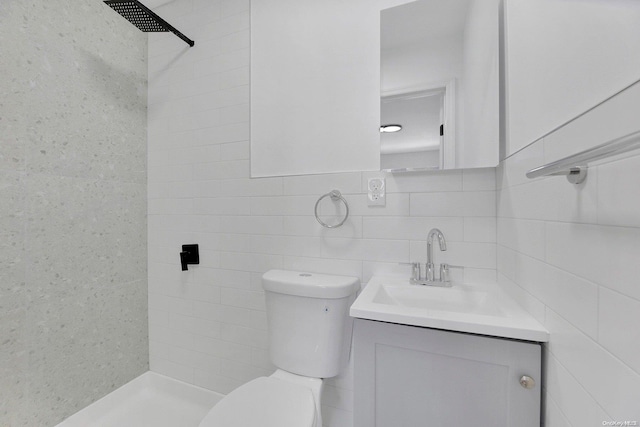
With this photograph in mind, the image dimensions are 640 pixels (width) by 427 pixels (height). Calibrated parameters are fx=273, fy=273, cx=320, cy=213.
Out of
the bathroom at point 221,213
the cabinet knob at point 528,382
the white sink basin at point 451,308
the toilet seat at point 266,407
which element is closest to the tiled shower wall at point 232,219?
the bathroom at point 221,213

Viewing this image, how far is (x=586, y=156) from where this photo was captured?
0.39 m

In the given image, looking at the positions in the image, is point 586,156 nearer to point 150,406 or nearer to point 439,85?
point 439,85

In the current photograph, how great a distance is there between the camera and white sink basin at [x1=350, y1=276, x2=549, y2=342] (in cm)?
69

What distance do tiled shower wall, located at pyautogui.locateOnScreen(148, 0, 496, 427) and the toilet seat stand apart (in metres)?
0.35

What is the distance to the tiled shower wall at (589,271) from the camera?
407 millimetres

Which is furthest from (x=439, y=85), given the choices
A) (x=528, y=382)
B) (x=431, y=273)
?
(x=528, y=382)

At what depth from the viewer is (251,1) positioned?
147 centimetres

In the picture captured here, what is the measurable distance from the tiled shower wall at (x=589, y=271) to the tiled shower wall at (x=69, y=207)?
1.92 m

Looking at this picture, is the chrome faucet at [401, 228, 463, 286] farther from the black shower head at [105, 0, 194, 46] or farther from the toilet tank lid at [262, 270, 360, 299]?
the black shower head at [105, 0, 194, 46]

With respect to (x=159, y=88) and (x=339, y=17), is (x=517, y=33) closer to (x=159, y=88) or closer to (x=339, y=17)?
(x=339, y=17)

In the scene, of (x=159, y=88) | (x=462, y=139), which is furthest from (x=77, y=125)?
(x=462, y=139)

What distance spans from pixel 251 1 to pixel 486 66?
4.06 ft

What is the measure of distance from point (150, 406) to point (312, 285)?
1.36 m

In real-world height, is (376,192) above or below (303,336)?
above
